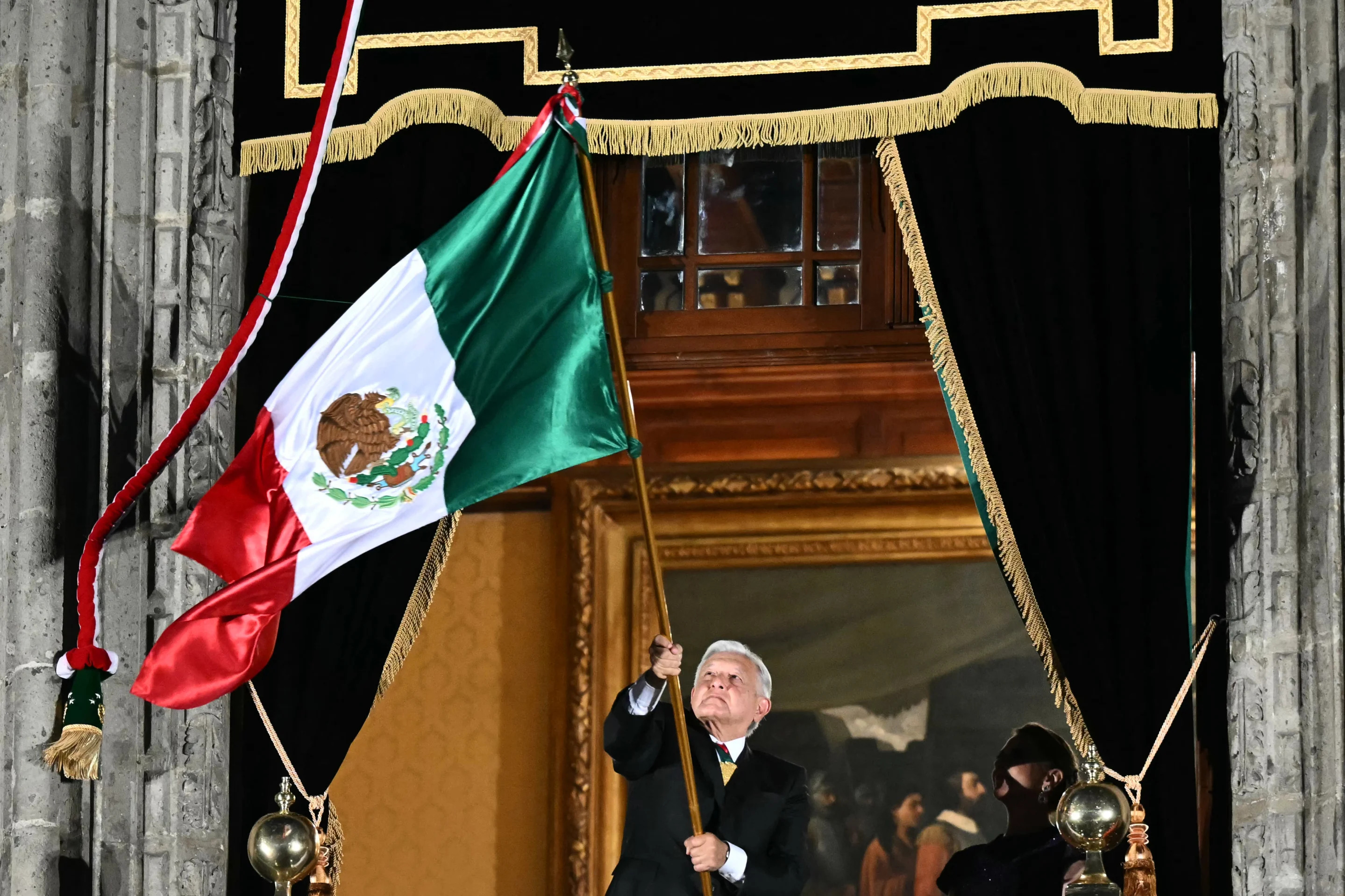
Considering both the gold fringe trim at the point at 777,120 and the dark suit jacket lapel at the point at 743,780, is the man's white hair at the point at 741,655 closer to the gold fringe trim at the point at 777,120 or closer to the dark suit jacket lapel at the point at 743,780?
the dark suit jacket lapel at the point at 743,780

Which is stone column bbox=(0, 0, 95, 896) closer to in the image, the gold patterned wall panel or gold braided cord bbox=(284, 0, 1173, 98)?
gold braided cord bbox=(284, 0, 1173, 98)

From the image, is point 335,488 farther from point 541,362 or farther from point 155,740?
point 155,740

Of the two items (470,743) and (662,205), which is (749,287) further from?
(470,743)

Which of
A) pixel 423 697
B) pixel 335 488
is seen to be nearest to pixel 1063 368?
pixel 335 488

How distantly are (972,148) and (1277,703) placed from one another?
1.74m

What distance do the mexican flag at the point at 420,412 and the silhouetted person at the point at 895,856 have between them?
196 centimetres

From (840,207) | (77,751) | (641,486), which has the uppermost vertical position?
(840,207)

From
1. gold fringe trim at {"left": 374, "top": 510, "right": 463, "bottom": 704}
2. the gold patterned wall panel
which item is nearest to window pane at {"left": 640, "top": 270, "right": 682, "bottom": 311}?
the gold patterned wall panel

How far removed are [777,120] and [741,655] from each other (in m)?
1.52

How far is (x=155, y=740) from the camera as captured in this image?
642 centimetres

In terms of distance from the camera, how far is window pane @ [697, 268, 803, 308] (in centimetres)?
720

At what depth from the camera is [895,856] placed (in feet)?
22.7

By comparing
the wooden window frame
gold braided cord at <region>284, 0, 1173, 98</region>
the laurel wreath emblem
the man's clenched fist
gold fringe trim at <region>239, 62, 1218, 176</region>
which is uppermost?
gold braided cord at <region>284, 0, 1173, 98</region>

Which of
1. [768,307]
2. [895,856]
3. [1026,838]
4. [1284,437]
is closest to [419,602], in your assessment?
[768,307]
